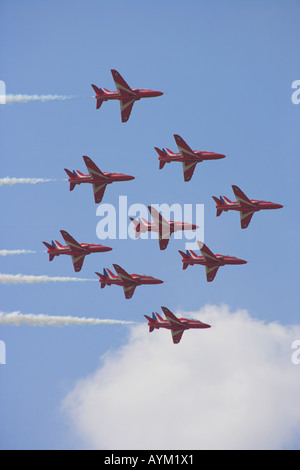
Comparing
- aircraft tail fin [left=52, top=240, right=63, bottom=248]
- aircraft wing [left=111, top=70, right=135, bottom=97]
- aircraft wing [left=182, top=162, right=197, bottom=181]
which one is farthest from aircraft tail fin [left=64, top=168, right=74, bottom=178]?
aircraft wing [left=182, top=162, right=197, bottom=181]

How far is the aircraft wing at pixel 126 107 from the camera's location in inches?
5256

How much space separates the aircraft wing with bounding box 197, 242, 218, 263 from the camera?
13638 cm

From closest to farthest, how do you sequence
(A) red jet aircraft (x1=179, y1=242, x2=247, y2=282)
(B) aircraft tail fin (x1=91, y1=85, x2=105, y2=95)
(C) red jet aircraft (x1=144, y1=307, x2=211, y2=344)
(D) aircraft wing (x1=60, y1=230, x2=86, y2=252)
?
(B) aircraft tail fin (x1=91, y1=85, x2=105, y2=95), (C) red jet aircraft (x1=144, y1=307, x2=211, y2=344), (D) aircraft wing (x1=60, y1=230, x2=86, y2=252), (A) red jet aircraft (x1=179, y1=242, x2=247, y2=282)

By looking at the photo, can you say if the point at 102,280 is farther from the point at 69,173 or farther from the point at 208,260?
the point at 69,173

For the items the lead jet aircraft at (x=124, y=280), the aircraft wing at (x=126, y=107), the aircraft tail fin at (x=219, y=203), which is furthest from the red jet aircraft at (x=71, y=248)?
the aircraft wing at (x=126, y=107)

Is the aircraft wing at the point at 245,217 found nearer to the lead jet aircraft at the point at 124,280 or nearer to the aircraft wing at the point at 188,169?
the aircraft wing at the point at 188,169

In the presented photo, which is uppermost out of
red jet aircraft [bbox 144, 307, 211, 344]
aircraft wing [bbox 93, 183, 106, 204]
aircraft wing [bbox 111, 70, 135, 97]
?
aircraft wing [bbox 111, 70, 135, 97]

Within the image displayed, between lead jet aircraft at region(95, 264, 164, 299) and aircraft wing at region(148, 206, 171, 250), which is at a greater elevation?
aircraft wing at region(148, 206, 171, 250)

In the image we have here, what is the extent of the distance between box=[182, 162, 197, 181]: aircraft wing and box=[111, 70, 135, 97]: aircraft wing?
10.4 metres

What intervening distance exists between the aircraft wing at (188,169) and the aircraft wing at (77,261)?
1537 cm

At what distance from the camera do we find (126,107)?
13400 centimetres

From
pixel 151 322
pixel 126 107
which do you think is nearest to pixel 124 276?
pixel 151 322

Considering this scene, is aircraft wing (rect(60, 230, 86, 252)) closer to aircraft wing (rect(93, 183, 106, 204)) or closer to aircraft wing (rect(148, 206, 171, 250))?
aircraft wing (rect(93, 183, 106, 204))
